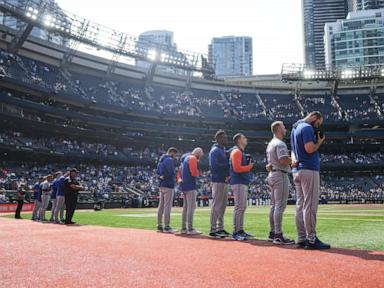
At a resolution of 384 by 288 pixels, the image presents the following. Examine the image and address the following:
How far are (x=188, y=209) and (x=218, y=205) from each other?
1189 mm

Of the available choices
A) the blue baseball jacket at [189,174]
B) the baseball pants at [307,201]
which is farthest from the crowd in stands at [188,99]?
the baseball pants at [307,201]

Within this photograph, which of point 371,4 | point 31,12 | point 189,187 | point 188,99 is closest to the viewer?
point 189,187

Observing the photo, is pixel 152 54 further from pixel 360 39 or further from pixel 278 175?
pixel 360 39

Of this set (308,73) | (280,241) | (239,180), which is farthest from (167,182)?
(308,73)

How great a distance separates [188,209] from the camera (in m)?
10.6

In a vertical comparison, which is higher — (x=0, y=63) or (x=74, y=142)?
(x=0, y=63)

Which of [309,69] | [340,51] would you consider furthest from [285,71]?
[340,51]

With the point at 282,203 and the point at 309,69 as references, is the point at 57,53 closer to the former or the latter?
the point at 309,69

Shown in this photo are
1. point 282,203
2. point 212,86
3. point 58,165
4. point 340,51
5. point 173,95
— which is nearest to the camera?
point 282,203

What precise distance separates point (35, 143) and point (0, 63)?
9.69 m

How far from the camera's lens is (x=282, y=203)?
Answer: 26.1 feet

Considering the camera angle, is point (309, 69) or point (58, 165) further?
point (309, 69)

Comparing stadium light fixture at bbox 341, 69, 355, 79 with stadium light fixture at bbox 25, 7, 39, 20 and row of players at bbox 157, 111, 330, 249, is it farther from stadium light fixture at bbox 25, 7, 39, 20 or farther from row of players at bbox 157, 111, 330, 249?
row of players at bbox 157, 111, 330, 249

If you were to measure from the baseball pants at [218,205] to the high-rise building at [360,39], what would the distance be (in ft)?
466
